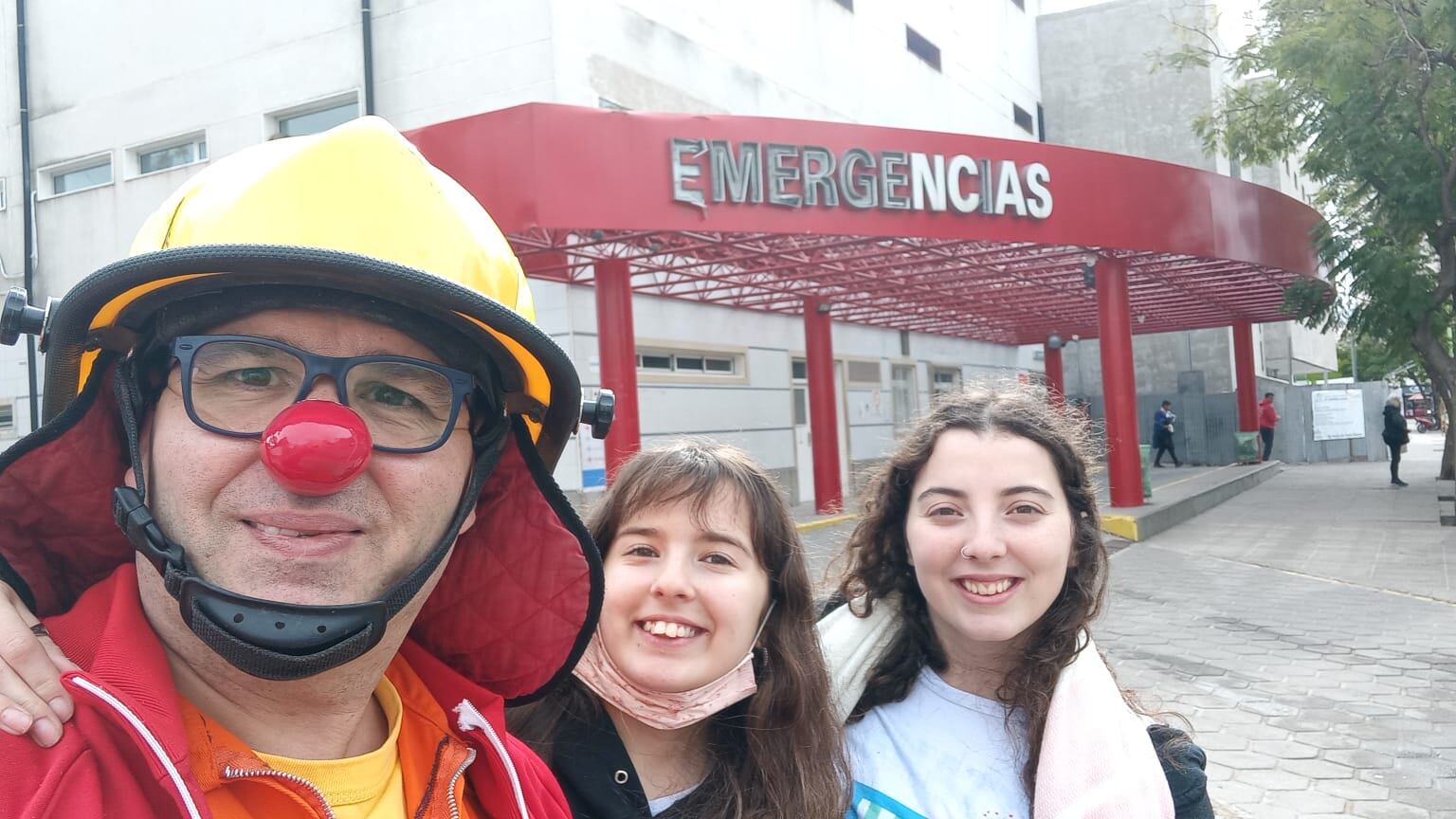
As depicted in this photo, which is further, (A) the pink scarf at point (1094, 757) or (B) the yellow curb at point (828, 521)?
(B) the yellow curb at point (828, 521)

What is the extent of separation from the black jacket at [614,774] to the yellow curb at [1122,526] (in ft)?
33.6

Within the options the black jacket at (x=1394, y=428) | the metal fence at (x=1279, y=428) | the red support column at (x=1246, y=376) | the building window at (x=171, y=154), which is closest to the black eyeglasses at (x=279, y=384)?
the building window at (x=171, y=154)

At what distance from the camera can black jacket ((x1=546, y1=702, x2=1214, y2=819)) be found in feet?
5.92

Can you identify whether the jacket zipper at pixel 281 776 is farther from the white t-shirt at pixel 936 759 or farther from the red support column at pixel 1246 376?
the red support column at pixel 1246 376

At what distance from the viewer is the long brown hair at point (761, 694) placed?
6.30 feet

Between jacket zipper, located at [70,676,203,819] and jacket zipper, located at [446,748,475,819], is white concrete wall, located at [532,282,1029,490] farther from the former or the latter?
jacket zipper, located at [70,676,203,819]

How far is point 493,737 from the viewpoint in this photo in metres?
1.44

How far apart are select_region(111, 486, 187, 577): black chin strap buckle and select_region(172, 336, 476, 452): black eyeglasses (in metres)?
0.12

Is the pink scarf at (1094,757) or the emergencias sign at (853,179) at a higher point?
the emergencias sign at (853,179)

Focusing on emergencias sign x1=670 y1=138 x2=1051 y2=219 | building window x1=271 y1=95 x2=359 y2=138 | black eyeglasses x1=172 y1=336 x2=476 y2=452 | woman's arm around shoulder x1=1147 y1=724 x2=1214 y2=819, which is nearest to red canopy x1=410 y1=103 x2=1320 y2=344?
emergencias sign x1=670 y1=138 x2=1051 y2=219

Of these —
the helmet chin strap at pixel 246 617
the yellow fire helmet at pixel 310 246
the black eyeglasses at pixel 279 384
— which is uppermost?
the yellow fire helmet at pixel 310 246

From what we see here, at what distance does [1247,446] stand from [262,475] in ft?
74.2

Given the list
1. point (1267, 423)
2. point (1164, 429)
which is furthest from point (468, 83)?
point (1267, 423)

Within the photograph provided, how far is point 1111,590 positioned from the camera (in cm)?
865
